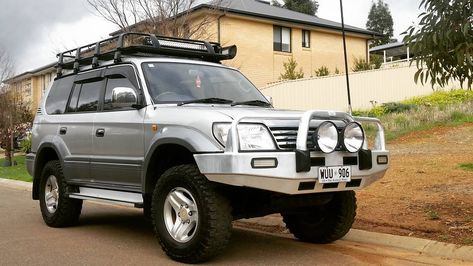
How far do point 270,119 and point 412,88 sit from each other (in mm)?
19495

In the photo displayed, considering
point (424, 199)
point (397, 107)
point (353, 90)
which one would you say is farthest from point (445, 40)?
point (353, 90)

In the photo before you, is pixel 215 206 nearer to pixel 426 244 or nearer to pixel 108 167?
pixel 108 167

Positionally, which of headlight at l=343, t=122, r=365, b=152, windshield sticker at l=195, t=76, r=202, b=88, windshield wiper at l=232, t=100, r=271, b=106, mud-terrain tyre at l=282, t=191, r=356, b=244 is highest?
windshield sticker at l=195, t=76, r=202, b=88

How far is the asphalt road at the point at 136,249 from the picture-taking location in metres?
5.65

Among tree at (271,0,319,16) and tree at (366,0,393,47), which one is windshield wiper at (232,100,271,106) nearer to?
tree at (271,0,319,16)

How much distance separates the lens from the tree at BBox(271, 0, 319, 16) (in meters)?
69.1

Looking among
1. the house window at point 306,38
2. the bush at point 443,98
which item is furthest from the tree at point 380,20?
the bush at point 443,98

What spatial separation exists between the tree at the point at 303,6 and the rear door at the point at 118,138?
64311mm

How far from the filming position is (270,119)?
5.18 m

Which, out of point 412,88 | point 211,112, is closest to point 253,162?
A: point 211,112

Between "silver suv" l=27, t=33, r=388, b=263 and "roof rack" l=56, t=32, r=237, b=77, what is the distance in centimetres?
2

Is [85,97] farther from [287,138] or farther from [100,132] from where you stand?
[287,138]

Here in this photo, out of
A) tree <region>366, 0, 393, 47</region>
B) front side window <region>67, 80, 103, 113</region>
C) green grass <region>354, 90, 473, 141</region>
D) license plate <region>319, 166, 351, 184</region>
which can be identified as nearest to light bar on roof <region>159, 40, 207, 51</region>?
front side window <region>67, 80, 103, 113</region>

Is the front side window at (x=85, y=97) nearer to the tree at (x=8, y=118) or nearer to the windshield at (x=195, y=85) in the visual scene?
the windshield at (x=195, y=85)
